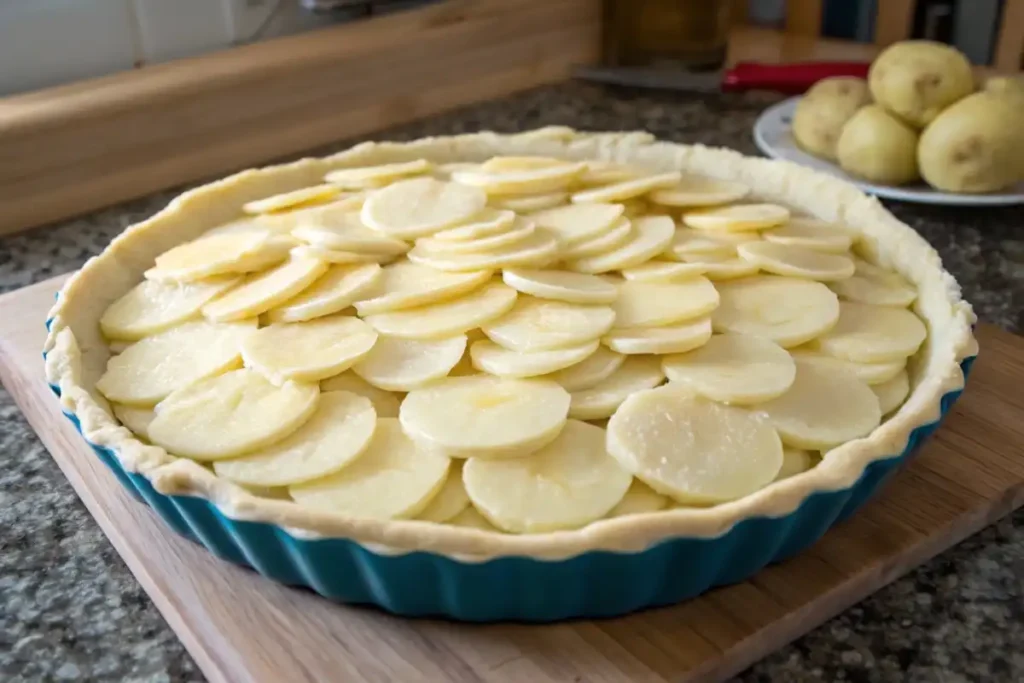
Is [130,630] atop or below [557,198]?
below

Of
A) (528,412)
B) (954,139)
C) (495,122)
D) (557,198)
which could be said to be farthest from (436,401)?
(495,122)

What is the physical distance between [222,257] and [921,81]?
1181mm

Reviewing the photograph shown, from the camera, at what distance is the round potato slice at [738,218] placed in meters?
1.30

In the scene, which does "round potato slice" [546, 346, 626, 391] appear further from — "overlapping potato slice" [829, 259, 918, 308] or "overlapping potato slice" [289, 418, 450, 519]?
"overlapping potato slice" [829, 259, 918, 308]

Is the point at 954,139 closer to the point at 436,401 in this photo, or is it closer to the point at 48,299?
the point at 436,401

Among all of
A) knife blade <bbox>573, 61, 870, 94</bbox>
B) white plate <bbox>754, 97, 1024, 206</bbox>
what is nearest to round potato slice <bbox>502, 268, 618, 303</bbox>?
white plate <bbox>754, 97, 1024, 206</bbox>

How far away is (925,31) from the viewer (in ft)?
8.63

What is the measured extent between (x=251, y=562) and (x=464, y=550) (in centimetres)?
26

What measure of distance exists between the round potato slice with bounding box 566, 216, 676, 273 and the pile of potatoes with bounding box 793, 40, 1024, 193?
63 cm

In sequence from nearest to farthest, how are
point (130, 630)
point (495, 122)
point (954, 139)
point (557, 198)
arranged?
point (130, 630)
point (557, 198)
point (954, 139)
point (495, 122)

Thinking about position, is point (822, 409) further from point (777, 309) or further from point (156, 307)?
point (156, 307)

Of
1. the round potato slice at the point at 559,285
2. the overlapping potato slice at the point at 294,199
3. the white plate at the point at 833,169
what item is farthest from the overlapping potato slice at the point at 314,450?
the white plate at the point at 833,169

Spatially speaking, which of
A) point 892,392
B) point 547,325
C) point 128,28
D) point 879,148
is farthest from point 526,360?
point 128,28

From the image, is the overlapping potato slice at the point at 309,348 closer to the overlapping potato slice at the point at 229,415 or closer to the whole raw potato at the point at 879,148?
the overlapping potato slice at the point at 229,415
